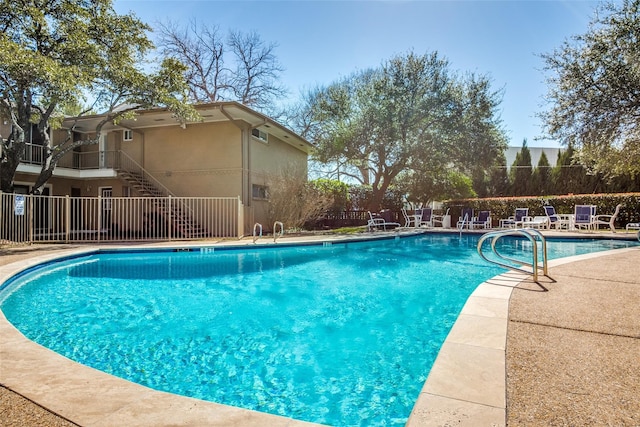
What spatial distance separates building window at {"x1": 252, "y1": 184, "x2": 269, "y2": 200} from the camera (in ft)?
54.4

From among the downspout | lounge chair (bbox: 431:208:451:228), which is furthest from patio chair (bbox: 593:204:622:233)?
the downspout

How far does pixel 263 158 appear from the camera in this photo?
17125mm

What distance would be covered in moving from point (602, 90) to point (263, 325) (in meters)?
13.4

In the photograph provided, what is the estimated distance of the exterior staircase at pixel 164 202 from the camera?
13.9 m

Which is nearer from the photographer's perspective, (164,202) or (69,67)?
(69,67)

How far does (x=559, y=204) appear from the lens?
1839 centimetres

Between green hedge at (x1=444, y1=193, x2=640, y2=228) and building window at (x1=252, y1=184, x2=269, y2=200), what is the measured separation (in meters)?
10.6

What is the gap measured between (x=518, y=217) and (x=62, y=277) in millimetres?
17511

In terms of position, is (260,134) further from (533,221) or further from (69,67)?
(533,221)

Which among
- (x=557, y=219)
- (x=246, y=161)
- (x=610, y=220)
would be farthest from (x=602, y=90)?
(x=246, y=161)

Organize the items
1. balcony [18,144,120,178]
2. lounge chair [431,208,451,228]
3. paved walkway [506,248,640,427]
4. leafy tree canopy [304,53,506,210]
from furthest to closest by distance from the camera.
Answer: lounge chair [431,208,451,228]
leafy tree canopy [304,53,506,210]
balcony [18,144,120,178]
paved walkway [506,248,640,427]

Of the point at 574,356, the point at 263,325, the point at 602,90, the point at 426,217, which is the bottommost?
the point at 263,325

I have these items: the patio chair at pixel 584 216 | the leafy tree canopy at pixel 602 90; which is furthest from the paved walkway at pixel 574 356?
the patio chair at pixel 584 216

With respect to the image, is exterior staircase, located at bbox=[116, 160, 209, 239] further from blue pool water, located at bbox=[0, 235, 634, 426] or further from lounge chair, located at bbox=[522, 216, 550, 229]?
lounge chair, located at bbox=[522, 216, 550, 229]
